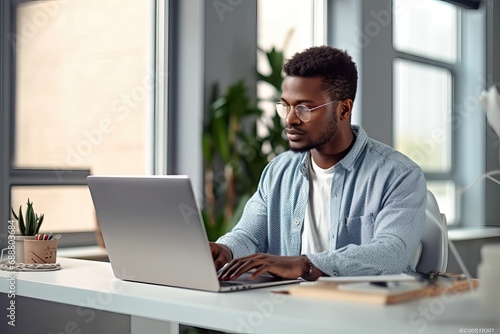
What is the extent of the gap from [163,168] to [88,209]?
0.54 m

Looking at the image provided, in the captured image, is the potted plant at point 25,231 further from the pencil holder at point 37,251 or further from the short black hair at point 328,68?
the short black hair at point 328,68

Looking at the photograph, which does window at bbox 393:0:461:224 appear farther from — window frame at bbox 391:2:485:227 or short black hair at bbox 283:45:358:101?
short black hair at bbox 283:45:358:101

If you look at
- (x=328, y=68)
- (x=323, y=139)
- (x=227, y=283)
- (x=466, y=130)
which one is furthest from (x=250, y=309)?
(x=466, y=130)

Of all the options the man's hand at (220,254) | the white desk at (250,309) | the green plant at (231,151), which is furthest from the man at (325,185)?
the green plant at (231,151)

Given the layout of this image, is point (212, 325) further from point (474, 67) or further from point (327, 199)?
point (474, 67)

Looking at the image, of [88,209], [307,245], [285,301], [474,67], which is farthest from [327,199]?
[474,67]

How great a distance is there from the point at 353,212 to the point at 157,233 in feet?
2.17

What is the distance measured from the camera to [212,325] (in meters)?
1.41

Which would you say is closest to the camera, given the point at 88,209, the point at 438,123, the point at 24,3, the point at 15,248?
the point at 15,248

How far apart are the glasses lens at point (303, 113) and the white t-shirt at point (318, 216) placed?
0.18m

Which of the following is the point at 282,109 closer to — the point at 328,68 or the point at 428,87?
the point at 328,68

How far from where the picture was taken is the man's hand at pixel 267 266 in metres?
1.65

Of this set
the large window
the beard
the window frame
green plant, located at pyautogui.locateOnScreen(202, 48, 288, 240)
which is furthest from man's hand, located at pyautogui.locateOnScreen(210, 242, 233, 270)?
the window frame

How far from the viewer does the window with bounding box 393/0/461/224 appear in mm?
5457
